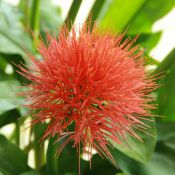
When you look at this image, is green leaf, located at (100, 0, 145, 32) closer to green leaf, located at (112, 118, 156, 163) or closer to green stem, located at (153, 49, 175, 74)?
green stem, located at (153, 49, 175, 74)

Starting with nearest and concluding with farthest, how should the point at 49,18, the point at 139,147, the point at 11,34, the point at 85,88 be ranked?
the point at 85,88 < the point at 139,147 < the point at 11,34 < the point at 49,18

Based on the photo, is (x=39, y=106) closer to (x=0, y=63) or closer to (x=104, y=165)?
(x=104, y=165)

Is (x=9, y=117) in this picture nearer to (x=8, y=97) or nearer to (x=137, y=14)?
(x=8, y=97)

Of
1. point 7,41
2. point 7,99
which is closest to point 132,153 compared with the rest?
point 7,99

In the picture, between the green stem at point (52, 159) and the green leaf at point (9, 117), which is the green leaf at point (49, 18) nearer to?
the green leaf at point (9, 117)

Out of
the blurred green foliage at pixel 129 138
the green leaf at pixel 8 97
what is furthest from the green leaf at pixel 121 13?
the green leaf at pixel 8 97

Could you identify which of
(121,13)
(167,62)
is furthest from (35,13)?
(167,62)

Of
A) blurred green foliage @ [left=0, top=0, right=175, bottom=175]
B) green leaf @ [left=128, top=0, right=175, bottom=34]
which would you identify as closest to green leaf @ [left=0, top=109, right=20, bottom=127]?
blurred green foliage @ [left=0, top=0, right=175, bottom=175]
